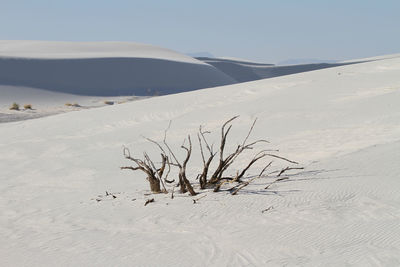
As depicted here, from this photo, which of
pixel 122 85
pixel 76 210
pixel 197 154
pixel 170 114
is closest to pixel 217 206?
pixel 76 210

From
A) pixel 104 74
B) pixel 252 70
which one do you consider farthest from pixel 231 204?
pixel 252 70

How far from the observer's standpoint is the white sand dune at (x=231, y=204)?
2996 mm

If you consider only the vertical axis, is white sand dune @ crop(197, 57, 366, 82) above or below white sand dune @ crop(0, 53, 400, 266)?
below

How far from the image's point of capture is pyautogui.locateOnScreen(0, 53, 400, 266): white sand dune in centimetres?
300

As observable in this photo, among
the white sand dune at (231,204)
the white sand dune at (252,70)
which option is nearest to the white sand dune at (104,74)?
the white sand dune at (252,70)

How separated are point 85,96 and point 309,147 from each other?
2542cm

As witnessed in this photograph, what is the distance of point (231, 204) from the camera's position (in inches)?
157

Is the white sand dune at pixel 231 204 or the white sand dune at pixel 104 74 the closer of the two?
the white sand dune at pixel 231 204

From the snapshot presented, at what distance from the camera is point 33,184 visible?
6379mm

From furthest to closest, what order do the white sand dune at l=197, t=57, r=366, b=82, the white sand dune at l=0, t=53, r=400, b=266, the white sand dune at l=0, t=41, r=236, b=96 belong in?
the white sand dune at l=197, t=57, r=366, b=82 → the white sand dune at l=0, t=41, r=236, b=96 → the white sand dune at l=0, t=53, r=400, b=266

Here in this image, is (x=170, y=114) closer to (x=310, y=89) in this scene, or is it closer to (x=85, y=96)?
(x=310, y=89)

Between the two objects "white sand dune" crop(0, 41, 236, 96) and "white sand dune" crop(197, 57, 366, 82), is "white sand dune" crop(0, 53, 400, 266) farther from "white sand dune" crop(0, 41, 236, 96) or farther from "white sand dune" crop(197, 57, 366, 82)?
"white sand dune" crop(197, 57, 366, 82)

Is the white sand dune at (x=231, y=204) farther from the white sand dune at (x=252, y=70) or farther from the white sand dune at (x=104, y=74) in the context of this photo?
the white sand dune at (x=252, y=70)

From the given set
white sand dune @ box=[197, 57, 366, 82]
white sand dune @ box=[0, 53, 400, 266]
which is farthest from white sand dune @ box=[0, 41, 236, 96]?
white sand dune @ box=[0, 53, 400, 266]
